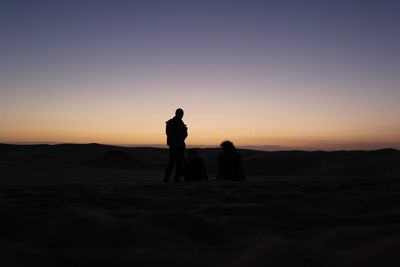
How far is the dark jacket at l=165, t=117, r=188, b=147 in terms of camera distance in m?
7.93

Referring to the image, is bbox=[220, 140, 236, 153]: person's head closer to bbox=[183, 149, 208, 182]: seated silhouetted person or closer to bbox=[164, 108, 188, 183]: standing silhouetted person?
bbox=[183, 149, 208, 182]: seated silhouetted person

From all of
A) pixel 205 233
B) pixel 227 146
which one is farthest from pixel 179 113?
pixel 205 233

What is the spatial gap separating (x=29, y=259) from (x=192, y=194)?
254cm

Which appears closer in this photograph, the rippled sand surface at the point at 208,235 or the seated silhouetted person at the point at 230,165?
the rippled sand surface at the point at 208,235

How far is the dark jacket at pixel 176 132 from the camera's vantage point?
793 centimetres

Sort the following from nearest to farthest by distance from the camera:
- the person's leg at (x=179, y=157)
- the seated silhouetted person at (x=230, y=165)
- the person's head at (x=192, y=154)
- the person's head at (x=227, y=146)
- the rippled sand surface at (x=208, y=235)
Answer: the rippled sand surface at (x=208, y=235)
the seated silhouetted person at (x=230, y=165)
the person's head at (x=227, y=146)
the person's leg at (x=179, y=157)
the person's head at (x=192, y=154)

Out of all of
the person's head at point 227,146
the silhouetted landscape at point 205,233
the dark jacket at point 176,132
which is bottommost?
the silhouetted landscape at point 205,233

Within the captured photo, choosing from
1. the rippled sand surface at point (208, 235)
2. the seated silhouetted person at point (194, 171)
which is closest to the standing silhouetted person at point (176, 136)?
the seated silhouetted person at point (194, 171)

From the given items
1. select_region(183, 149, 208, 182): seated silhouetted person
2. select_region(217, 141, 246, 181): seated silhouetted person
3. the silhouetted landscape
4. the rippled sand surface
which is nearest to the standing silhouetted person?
select_region(183, 149, 208, 182): seated silhouetted person

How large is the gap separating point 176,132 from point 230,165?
124 centimetres

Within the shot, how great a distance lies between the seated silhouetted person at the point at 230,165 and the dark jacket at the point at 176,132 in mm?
817

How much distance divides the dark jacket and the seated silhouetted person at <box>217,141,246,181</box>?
817 mm

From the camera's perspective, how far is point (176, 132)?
7.93 metres

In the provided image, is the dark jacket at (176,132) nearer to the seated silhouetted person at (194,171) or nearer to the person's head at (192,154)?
the person's head at (192,154)
